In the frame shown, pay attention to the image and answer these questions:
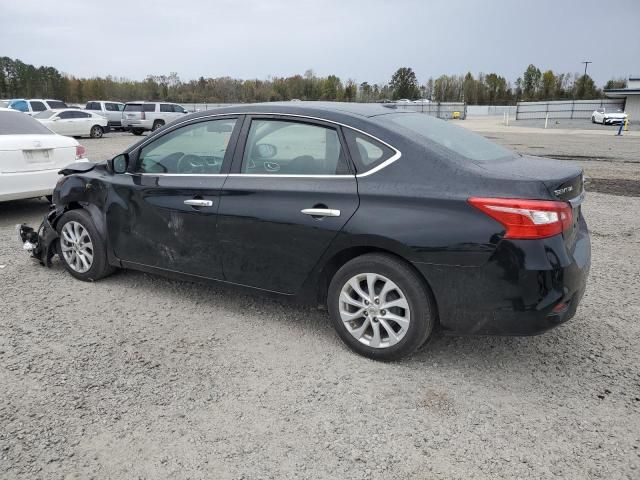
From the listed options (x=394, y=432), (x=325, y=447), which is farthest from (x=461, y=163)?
(x=325, y=447)

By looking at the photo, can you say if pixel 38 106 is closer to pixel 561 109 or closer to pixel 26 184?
pixel 26 184

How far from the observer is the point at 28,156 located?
701cm

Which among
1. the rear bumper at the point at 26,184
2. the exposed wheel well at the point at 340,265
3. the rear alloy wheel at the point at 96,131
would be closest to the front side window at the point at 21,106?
the rear alloy wheel at the point at 96,131

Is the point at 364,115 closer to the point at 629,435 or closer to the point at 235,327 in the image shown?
the point at 235,327

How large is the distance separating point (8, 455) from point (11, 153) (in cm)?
540

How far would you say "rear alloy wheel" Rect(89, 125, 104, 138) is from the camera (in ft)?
81.2

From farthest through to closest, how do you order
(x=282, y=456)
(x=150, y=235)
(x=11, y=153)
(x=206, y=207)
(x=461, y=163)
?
(x=11, y=153)
(x=150, y=235)
(x=206, y=207)
(x=461, y=163)
(x=282, y=456)

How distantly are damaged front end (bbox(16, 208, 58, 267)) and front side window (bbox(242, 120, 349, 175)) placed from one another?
7.90 feet

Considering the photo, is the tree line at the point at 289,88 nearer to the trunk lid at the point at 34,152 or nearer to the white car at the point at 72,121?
the white car at the point at 72,121

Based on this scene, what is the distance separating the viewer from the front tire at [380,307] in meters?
3.20

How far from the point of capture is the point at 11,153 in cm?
682

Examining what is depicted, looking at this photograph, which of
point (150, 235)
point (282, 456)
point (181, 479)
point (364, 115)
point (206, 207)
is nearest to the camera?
point (181, 479)

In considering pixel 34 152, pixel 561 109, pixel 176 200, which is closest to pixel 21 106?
pixel 34 152

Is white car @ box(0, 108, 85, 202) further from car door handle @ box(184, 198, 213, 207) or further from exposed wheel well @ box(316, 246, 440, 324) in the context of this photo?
exposed wheel well @ box(316, 246, 440, 324)
